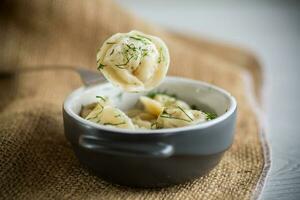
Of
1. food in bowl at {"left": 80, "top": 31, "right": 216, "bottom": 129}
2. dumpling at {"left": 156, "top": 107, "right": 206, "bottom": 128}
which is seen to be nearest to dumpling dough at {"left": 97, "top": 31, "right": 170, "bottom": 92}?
food in bowl at {"left": 80, "top": 31, "right": 216, "bottom": 129}

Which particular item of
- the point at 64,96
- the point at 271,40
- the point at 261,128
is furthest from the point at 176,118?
the point at 271,40

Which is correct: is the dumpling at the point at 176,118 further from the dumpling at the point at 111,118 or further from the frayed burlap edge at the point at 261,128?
the frayed burlap edge at the point at 261,128

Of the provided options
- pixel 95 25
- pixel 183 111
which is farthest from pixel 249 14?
pixel 183 111

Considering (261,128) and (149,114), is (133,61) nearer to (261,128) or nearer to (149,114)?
(149,114)

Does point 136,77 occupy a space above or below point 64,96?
above

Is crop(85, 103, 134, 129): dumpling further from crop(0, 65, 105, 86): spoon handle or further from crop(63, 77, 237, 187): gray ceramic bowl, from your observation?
crop(0, 65, 105, 86): spoon handle

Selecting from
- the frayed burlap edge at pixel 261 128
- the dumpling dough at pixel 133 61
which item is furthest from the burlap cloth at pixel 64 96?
the dumpling dough at pixel 133 61
